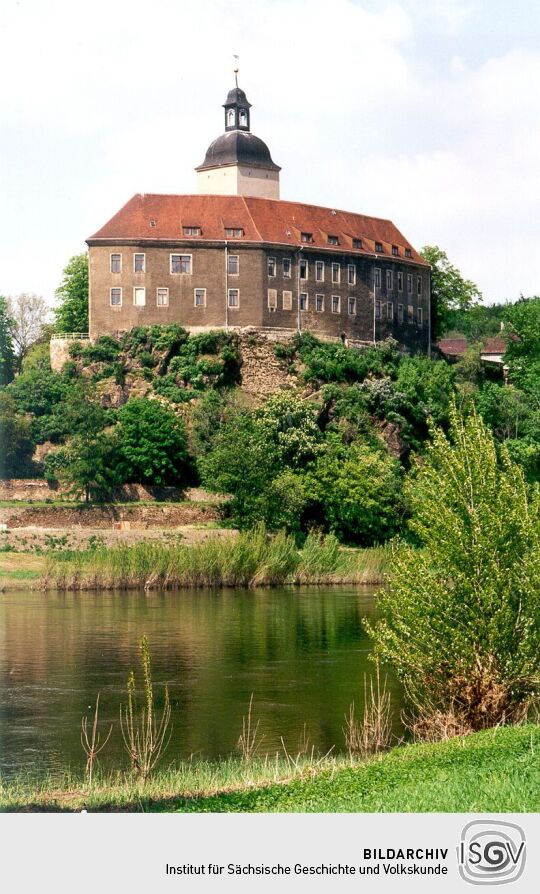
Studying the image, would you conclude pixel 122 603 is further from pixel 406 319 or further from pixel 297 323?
pixel 406 319

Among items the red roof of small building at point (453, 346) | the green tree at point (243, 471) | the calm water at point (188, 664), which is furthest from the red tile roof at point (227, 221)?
the calm water at point (188, 664)

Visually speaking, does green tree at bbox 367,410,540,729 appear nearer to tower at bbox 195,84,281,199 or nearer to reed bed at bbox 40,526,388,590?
reed bed at bbox 40,526,388,590

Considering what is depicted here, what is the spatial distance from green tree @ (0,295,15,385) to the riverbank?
49.6 meters

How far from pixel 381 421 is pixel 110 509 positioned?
1569 cm

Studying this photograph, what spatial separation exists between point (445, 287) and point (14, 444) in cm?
3189

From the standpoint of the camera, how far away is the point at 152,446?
6103cm

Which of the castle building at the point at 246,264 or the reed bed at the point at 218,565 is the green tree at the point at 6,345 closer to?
the castle building at the point at 246,264

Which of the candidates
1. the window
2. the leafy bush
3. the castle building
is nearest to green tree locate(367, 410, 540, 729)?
the leafy bush

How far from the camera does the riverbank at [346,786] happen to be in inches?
531

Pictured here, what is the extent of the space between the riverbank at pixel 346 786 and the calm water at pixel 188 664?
2916 mm

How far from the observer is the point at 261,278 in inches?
2830

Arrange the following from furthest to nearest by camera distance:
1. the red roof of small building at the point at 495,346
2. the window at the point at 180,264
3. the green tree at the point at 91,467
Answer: the red roof of small building at the point at 495,346, the window at the point at 180,264, the green tree at the point at 91,467
